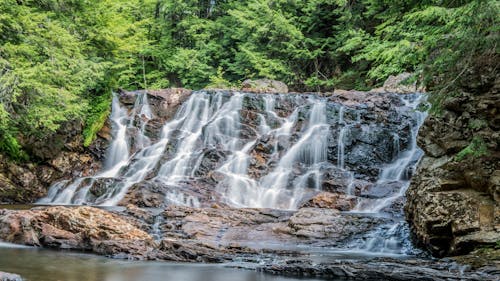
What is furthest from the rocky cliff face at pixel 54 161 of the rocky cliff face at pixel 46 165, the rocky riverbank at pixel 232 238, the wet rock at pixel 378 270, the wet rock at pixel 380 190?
the wet rock at pixel 378 270

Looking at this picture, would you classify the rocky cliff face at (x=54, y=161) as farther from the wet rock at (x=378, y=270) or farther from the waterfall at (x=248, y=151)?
the wet rock at (x=378, y=270)

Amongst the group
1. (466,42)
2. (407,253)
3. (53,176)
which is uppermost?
(466,42)

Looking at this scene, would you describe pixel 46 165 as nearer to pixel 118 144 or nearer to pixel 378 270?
pixel 118 144

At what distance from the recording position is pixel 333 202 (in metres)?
12.9

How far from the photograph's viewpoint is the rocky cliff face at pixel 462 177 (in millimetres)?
7289

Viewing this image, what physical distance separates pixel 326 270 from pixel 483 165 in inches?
118

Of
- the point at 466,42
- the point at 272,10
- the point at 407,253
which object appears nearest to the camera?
the point at 466,42

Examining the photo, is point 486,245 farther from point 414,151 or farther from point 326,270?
point 414,151

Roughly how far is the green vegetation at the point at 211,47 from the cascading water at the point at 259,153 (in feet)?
6.21

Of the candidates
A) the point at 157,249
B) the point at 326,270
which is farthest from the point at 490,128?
the point at 157,249

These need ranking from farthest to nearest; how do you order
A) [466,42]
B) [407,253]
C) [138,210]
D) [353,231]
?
[138,210]
[353,231]
[407,253]
[466,42]

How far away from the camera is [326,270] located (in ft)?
22.1

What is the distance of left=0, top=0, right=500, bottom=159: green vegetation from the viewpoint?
7461 mm

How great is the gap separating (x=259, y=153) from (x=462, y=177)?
9.31 m
